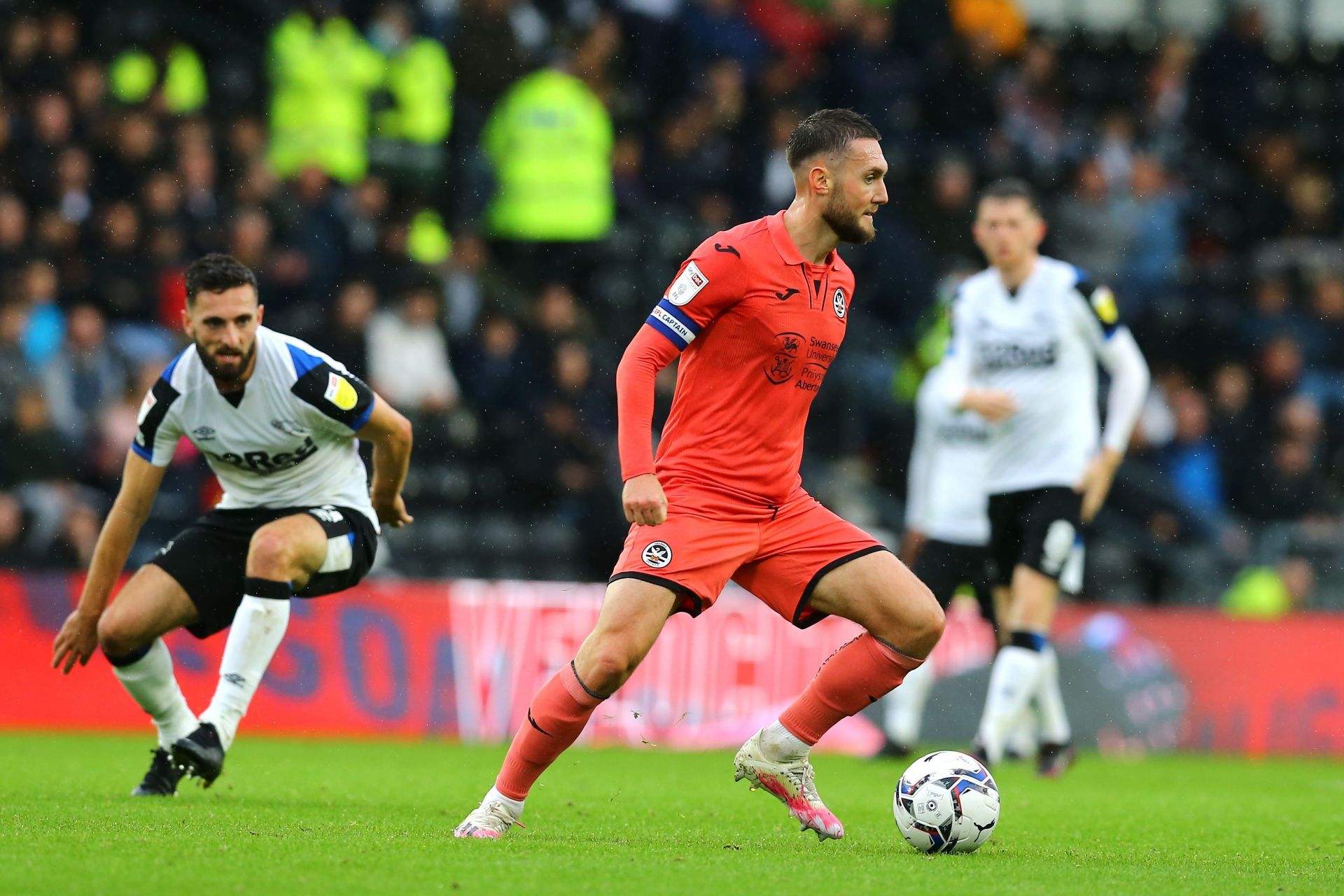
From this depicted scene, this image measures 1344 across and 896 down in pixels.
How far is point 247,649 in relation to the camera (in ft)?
23.1

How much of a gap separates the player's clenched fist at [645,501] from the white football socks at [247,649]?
2006 millimetres

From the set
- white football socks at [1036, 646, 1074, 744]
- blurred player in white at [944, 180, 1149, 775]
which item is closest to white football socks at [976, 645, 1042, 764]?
blurred player in white at [944, 180, 1149, 775]

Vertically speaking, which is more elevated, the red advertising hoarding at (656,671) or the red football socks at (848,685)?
the red football socks at (848,685)

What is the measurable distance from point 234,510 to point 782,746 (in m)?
2.72

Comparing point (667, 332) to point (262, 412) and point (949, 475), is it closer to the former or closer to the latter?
point (262, 412)

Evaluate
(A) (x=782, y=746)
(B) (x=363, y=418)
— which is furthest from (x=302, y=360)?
(A) (x=782, y=746)

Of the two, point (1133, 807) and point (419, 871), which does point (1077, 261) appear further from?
point (419, 871)

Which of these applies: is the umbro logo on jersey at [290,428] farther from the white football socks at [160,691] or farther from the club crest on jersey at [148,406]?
the white football socks at [160,691]

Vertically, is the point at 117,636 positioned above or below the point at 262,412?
below

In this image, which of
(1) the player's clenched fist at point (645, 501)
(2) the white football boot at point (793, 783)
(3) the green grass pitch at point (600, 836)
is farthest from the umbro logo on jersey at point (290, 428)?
(2) the white football boot at point (793, 783)

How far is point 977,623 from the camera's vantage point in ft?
43.7

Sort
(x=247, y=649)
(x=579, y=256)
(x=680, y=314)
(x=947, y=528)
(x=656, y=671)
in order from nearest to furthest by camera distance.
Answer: (x=680, y=314), (x=247, y=649), (x=947, y=528), (x=656, y=671), (x=579, y=256)

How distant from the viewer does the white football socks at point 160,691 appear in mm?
7262

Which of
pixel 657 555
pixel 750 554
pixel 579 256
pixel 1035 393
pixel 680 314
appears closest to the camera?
pixel 657 555
